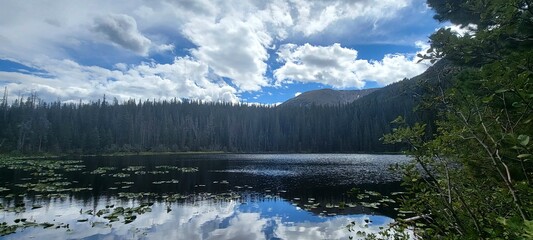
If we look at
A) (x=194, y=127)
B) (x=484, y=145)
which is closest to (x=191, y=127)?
(x=194, y=127)

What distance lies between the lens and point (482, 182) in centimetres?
608

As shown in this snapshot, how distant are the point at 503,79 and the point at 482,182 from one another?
3436 mm

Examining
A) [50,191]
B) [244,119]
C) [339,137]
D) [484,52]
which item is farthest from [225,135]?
[484,52]

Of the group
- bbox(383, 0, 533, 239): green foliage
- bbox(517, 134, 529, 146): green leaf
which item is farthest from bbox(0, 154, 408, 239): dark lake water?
bbox(517, 134, 529, 146): green leaf

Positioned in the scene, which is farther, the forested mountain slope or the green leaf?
the forested mountain slope

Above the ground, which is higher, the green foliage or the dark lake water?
the green foliage

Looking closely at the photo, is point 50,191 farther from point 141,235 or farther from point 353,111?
point 353,111

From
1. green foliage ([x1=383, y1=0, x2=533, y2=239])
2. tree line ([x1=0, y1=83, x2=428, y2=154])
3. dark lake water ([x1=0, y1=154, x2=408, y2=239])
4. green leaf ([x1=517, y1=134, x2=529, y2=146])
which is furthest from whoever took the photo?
tree line ([x1=0, y1=83, x2=428, y2=154])

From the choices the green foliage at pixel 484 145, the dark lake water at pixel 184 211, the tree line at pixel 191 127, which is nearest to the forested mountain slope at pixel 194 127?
the tree line at pixel 191 127

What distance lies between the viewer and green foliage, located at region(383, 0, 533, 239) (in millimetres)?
3425

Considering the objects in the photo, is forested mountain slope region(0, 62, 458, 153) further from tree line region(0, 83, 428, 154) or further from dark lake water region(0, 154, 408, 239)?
dark lake water region(0, 154, 408, 239)

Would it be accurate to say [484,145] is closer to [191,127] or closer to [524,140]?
[524,140]

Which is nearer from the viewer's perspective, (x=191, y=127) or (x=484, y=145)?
(x=484, y=145)

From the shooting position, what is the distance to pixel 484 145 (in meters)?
3.46
